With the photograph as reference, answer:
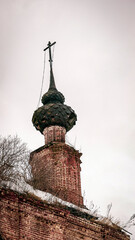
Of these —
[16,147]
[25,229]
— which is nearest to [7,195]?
[25,229]

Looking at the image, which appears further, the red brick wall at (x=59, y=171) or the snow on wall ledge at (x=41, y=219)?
the red brick wall at (x=59, y=171)

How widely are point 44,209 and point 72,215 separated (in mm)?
1066

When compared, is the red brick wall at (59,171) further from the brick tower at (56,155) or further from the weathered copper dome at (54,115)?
the weathered copper dome at (54,115)

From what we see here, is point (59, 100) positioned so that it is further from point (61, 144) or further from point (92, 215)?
point (92, 215)

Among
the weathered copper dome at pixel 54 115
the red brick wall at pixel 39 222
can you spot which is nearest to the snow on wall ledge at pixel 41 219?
the red brick wall at pixel 39 222

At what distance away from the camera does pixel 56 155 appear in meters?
13.5

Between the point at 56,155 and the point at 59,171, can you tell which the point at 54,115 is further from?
the point at 59,171

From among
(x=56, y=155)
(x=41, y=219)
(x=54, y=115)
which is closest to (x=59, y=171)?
(x=56, y=155)

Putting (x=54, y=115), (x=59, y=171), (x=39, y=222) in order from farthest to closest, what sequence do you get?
(x=54, y=115) < (x=59, y=171) < (x=39, y=222)

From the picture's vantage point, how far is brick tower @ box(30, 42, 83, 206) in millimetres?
12336

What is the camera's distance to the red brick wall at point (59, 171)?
40.0 feet

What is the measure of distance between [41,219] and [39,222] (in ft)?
0.39

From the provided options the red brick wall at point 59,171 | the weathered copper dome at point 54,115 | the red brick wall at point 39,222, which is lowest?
the red brick wall at point 39,222

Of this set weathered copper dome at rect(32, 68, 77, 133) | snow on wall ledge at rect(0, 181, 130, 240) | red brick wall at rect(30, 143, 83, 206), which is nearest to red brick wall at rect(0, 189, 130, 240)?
snow on wall ledge at rect(0, 181, 130, 240)
